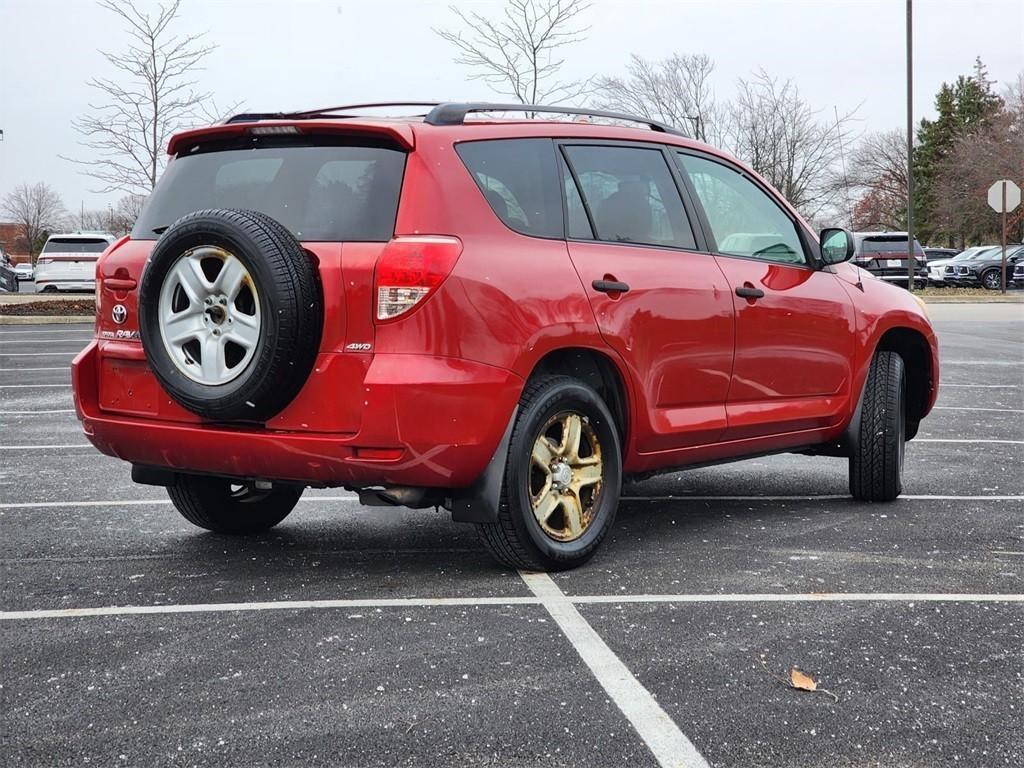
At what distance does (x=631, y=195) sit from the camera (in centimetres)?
558

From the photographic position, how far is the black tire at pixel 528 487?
4.77 m

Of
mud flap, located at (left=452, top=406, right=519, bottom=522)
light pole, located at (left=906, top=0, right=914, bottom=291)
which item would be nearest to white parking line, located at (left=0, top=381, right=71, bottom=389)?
mud flap, located at (left=452, top=406, right=519, bottom=522)

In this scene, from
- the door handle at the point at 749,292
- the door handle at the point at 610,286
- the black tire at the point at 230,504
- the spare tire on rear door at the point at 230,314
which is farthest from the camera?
the door handle at the point at 749,292

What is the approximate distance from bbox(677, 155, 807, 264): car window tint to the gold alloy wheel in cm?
135

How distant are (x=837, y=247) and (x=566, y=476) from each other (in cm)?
230

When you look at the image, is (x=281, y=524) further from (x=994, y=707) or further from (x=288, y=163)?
(x=994, y=707)

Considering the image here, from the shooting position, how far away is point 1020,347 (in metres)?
17.6

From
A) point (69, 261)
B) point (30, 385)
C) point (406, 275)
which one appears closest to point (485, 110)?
point (406, 275)

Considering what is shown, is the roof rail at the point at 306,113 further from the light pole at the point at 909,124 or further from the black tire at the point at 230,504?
the light pole at the point at 909,124

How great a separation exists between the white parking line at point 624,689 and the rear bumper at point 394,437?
589 mm

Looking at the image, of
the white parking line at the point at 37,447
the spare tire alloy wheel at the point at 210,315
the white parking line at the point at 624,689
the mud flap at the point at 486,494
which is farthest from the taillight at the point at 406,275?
the white parking line at the point at 37,447

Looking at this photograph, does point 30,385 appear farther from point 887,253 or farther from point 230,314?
point 887,253

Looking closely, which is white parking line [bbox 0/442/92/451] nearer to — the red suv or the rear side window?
the red suv

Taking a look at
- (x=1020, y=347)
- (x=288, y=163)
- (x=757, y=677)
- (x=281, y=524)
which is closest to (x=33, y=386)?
(x=281, y=524)
